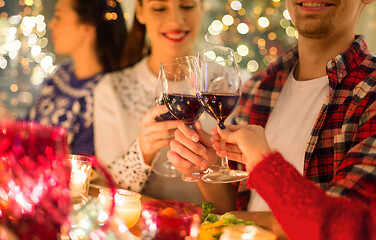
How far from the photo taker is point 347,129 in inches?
54.5

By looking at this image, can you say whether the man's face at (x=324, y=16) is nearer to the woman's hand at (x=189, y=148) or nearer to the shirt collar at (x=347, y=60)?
the shirt collar at (x=347, y=60)

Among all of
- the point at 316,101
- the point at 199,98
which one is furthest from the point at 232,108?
the point at 316,101

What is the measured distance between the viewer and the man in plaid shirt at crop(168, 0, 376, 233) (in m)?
1.25

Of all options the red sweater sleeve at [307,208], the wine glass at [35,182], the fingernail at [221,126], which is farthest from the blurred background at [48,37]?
the wine glass at [35,182]

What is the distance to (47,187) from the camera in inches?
28.8

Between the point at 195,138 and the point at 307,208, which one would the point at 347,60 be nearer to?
the point at 195,138

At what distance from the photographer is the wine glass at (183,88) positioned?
1.29 metres

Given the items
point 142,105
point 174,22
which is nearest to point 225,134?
point 174,22

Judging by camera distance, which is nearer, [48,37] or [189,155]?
[189,155]

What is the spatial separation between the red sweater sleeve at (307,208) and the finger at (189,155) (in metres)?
0.42

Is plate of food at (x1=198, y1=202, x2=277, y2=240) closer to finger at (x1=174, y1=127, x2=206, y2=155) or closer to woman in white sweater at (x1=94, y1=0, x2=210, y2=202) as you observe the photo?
finger at (x1=174, y1=127, x2=206, y2=155)

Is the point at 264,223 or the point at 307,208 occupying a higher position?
the point at 307,208

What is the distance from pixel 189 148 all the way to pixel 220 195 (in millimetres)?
438

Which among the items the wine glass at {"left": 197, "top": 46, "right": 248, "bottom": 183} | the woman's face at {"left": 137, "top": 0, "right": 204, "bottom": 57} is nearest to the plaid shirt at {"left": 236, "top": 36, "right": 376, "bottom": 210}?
the wine glass at {"left": 197, "top": 46, "right": 248, "bottom": 183}
